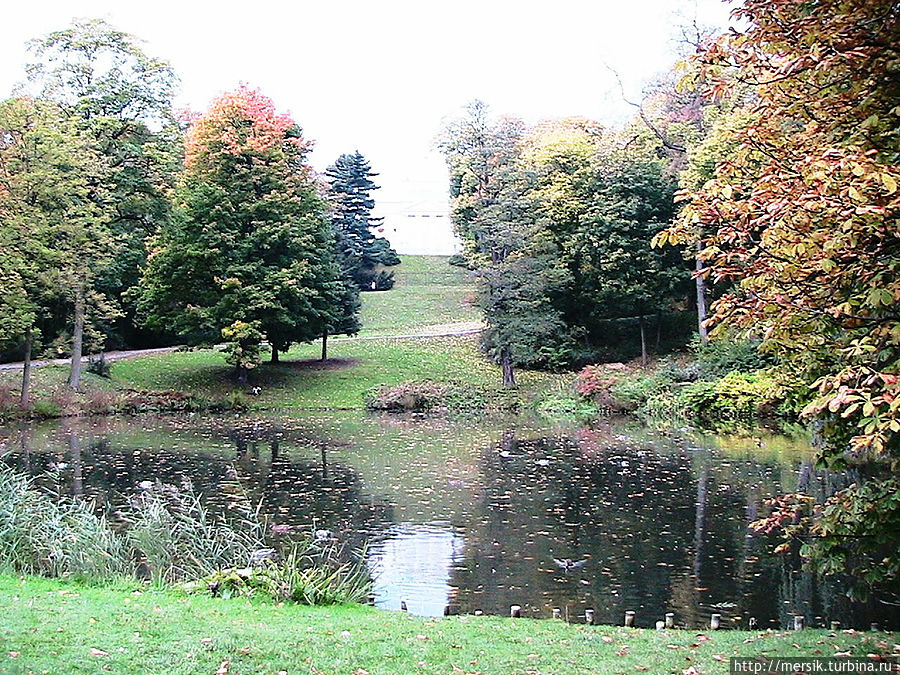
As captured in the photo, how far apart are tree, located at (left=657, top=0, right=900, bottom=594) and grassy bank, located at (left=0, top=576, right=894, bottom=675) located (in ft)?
3.98

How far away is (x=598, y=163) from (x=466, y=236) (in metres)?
6.46

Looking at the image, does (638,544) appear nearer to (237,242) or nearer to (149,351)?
(237,242)

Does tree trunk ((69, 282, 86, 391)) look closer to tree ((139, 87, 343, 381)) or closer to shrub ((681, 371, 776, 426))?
tree ((139, 87, 343, 381))

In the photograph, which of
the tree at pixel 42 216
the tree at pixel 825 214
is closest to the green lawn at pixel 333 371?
the tree at pixel 42 216

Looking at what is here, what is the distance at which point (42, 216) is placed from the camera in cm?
2609

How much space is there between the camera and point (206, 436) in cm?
2291

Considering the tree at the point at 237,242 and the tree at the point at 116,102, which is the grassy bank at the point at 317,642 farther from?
the tree at the point at 116,102

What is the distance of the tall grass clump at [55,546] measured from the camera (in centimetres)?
841

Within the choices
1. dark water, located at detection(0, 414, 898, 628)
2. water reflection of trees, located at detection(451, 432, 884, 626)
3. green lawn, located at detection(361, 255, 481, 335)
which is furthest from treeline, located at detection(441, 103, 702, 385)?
water reflection of trees, located at detection(451, 432, 884, 626)

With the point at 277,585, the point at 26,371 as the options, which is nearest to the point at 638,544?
the point at 277,585

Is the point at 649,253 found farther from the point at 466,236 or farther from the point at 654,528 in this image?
the point at 654,528

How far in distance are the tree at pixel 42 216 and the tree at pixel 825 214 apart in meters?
23.3

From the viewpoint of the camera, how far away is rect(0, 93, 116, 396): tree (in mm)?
25141

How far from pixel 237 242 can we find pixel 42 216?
7.36 metres
